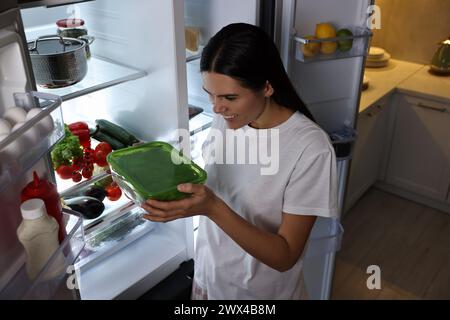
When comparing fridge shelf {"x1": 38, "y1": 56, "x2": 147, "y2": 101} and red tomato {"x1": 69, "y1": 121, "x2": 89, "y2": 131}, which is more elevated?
fridge shelf {"x1": 38, "y1": 56, "x2": 147, "y2": 101}

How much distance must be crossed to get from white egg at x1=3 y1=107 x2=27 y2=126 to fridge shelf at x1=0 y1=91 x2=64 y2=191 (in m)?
0.03

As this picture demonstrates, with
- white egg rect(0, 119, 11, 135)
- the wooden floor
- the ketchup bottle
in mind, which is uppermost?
white egg rect(0, 119, 11, 135)

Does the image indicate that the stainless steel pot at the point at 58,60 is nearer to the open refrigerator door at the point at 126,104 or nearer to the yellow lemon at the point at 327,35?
the open refrigerator door at the point at 126,104

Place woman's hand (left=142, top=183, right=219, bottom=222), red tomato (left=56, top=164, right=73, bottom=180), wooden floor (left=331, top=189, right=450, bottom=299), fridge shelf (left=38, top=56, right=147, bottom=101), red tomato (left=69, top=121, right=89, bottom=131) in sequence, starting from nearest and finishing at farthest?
woman's hand (left=142, top=183, right=219, bottom=222) → fridge shelf (left=38, top=56, right=147, bottom=101) → red tomato (left=56, top=164, right=73, bottom=180) → red tomato (left=69, top=121, right=89, bottom=131) → wooden floor (left=331, top=189, right=450, bottom=299)

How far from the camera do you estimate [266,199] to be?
1.13m

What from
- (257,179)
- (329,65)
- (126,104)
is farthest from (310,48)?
(126,104)

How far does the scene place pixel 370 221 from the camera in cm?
282

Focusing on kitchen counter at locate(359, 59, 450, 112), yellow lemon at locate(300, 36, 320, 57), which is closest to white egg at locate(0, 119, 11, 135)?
yellow lemon at locate(300, 36, 320, 57)

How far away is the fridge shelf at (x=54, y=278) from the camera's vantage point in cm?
76

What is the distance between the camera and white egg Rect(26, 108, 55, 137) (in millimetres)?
762

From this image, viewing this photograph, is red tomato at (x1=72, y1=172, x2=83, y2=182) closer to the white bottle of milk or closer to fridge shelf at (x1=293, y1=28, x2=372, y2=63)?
the white bottle of milk

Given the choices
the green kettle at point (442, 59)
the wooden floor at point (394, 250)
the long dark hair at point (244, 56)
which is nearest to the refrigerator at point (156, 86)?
the long dark hair at point (244, 56)

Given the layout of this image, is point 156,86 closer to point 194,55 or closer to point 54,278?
point 194,55

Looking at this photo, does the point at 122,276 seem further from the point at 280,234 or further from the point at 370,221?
the point at 370,221
